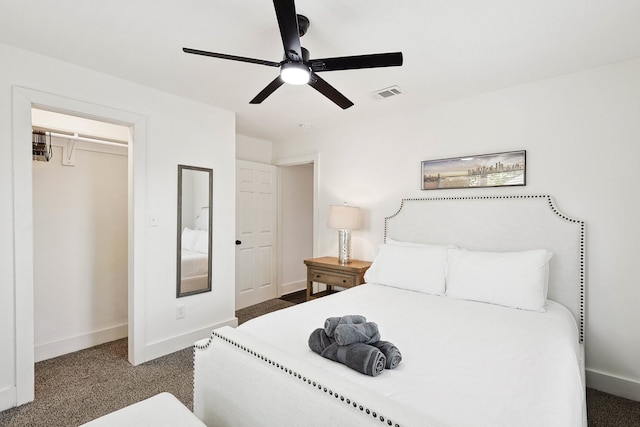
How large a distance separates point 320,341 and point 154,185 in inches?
85.5

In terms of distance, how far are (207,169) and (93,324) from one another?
73.6 inches

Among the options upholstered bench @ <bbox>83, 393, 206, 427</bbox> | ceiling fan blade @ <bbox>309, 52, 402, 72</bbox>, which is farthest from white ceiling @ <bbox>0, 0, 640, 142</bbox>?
upholstered bench @ <bbox>83, 393, 206, 427</bbox>

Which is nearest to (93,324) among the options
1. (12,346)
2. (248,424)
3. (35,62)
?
(12,346)

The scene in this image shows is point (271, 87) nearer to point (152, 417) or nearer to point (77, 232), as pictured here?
point (152, 417)

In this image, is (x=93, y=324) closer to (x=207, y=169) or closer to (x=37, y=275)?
(x=37, y=275)

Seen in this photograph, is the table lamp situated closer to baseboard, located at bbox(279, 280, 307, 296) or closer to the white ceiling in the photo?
the white ceiling

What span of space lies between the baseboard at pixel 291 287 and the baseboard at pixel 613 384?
→ 357 cm

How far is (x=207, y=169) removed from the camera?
129 inches

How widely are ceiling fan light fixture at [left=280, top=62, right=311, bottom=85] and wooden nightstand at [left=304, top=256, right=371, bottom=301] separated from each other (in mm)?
2023

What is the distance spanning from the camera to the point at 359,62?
5.55ft

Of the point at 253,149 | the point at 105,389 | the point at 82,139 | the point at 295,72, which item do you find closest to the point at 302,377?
the point at 295,72

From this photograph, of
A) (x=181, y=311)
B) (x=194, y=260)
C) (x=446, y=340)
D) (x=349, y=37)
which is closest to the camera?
(x=446, y=340)

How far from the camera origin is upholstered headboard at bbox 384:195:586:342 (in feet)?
8.00

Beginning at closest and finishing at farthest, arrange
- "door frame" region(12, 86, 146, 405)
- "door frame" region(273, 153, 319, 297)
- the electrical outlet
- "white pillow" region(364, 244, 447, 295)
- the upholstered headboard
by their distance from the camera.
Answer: "door frame" region(12, 86, 146, 405) → the upholstered headboard → "white pillow" region(364, 244, 447, 295) → the electrical outlet → "door frame" region(273, 153, 319, 297)
